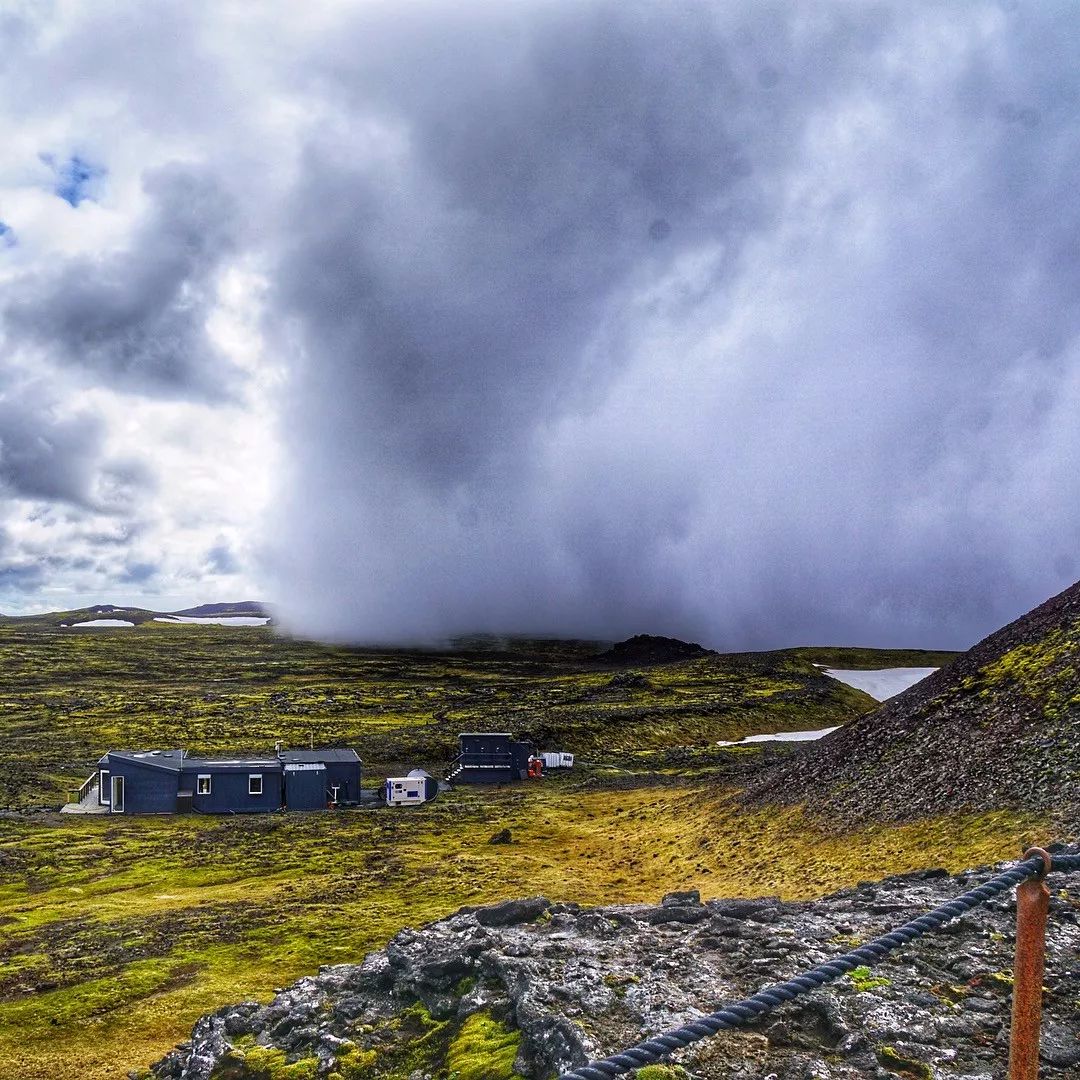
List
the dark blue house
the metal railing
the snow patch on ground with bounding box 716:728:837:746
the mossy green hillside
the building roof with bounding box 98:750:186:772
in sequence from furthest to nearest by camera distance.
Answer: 1. the snow patch on ground with bounding box 716:728:837:746
2. the mossy green hillside
3. the dark blue house
4. the metal railing
5. the building roof with bounding box 98:750:186:772

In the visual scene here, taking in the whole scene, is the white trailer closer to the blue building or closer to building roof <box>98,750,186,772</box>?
the blue building

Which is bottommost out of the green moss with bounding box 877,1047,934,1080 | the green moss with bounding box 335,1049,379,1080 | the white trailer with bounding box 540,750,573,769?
the white trailer with bounding box 540,750,573,769

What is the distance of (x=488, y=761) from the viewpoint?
79.8 metres

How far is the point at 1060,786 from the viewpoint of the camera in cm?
2891

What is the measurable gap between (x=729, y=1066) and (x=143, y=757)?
6431 centimetres

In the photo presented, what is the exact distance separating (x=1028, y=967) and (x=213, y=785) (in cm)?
6715

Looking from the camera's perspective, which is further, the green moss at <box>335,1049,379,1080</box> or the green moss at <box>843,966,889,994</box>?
the green moss at <box>335,1049,379,1080</box>

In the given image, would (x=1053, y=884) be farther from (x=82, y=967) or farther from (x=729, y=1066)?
(x=82, y=967)

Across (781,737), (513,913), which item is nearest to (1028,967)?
(513,913)

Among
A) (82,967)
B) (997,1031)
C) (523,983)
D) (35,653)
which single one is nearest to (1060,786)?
(997,1031)

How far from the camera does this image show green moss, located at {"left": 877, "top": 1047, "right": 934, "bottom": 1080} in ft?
Answer: 34.2

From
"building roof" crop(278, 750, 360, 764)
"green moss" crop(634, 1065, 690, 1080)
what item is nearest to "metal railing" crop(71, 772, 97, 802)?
"building roof" crop(278, 750, 360, 764)

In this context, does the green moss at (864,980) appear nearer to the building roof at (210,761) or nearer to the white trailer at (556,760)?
the building roof at (210,761)

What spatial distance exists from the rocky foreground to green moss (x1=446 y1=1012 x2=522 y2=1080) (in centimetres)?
4
